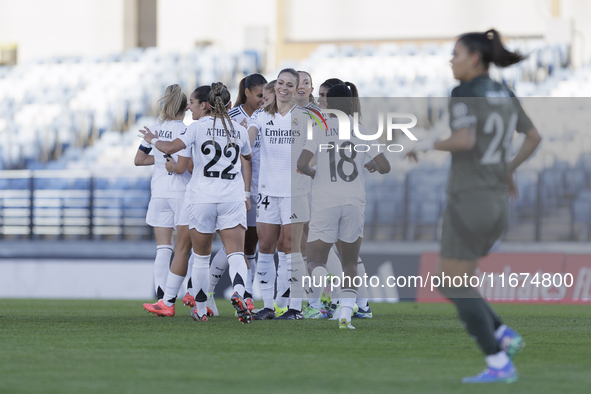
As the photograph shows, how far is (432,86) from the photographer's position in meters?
17.7

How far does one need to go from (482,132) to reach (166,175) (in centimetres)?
381

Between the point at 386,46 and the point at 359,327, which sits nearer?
the point at 359,327

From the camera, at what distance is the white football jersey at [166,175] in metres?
7.11

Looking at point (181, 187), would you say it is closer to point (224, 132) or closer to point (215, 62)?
point (224, 132)

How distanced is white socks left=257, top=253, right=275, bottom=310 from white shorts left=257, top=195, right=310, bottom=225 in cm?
34

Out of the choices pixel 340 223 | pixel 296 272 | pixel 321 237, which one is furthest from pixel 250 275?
pixel 340 223

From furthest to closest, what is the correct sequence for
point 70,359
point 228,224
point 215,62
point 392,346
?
point 215,62 → point 228,224 → point 392,346 → point 70,359

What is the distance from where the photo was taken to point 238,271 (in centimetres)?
618

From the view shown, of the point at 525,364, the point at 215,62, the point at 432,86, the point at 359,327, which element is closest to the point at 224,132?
the point at 359,327

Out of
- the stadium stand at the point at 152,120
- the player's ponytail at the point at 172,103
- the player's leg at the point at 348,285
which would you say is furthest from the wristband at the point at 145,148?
the stadium stand at the point at 152,120

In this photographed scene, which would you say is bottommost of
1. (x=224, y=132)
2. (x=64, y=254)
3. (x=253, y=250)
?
(x=64, y=254)

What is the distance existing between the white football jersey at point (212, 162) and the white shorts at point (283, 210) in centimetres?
56

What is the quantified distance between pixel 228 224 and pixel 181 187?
3.69 ft

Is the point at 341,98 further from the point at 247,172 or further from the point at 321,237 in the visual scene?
the point at 247,172
